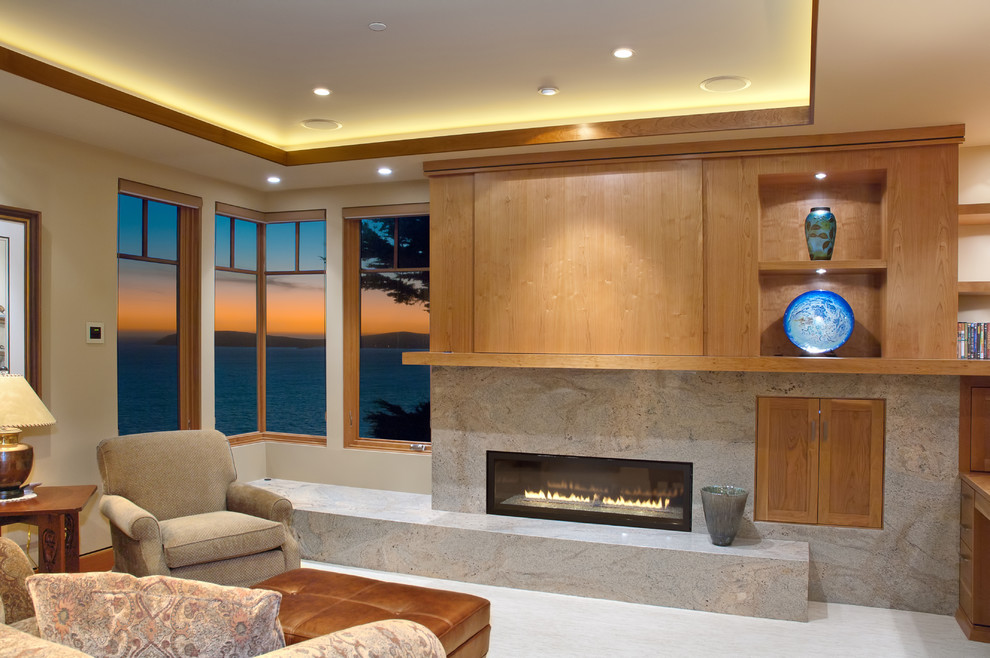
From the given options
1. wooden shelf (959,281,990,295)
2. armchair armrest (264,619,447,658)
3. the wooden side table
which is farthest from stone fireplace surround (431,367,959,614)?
armchair armrest (264,619,447,658)

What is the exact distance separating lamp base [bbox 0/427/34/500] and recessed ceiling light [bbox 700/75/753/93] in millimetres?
3782

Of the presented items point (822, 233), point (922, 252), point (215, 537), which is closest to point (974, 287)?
point (922, 252)

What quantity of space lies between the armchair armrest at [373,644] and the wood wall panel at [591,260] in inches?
110

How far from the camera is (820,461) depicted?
3883 mm

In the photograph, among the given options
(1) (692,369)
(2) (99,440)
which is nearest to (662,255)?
(1) (692,369)

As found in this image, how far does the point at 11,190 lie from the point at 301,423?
265 cm

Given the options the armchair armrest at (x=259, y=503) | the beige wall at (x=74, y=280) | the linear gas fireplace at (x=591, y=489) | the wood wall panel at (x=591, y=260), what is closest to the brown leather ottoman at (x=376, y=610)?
the armchair armrest at (x=259, y=503)

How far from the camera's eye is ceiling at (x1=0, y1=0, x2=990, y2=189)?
8.90ft

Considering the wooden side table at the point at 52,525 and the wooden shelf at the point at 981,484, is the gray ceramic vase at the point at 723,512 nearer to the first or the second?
A: the wooden shelf at the point at 981,484

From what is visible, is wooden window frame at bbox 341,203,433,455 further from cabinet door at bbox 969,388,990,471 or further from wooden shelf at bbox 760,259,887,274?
cabinet door at bbox 969,388,990,471

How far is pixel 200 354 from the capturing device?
4906mm

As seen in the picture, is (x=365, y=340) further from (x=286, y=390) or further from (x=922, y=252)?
(x=922, y=252)

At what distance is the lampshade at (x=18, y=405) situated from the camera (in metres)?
3.22

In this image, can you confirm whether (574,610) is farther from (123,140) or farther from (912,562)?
(123,140)
